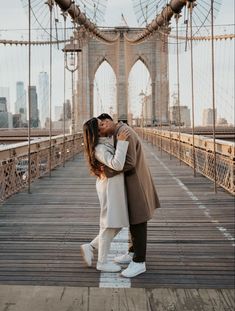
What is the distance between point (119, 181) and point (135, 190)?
13 centimetres

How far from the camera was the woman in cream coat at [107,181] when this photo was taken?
3.22m

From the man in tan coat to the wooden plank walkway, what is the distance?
0.14 meters

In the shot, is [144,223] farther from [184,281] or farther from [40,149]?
[40,149]

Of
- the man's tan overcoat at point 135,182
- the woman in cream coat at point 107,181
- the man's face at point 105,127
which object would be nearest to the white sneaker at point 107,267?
the woman in cream coat at point 107,181

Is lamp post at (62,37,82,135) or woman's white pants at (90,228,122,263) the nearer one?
woman's white pants at (90,228,122,263)

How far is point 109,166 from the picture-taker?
3227 mm

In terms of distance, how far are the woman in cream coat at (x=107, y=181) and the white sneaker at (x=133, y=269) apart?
0.42 feet

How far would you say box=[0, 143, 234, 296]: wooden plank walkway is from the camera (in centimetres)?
331

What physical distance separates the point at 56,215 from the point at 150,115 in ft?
154

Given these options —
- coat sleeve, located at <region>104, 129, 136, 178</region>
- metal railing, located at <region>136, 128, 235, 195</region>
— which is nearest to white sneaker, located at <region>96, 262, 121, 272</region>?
coat sleeve, located at <region>104, 129, 136, 178</region>

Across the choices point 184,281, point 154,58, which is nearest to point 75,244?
point 184,281

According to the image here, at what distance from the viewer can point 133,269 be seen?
3.36m

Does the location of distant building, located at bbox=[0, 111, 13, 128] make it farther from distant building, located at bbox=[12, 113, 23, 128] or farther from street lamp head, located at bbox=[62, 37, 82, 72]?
street lamp head, located at bbox=[62, 37, 82, 72]

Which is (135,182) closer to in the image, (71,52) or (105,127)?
(105,127)
